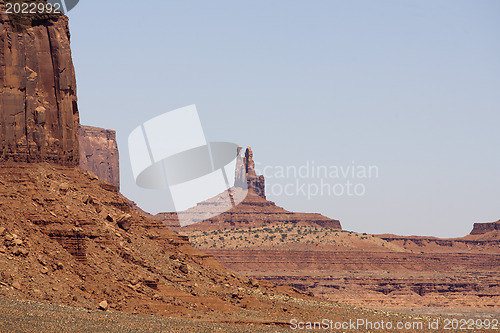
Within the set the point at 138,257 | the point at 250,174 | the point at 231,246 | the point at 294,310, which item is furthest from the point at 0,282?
the point at 250,174

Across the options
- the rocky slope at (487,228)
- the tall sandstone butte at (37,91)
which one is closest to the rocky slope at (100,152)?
the tall sandstone butte at (37,91)

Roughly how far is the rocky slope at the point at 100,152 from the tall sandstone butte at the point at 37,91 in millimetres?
72206

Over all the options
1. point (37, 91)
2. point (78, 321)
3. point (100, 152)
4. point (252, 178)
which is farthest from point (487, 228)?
point (78, 321)

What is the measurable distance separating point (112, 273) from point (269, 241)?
351 feet

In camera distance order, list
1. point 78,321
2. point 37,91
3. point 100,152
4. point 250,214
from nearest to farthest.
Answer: point 78,321 → point 37,91 → point 100,152 → point 250,214

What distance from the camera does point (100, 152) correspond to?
462 feet

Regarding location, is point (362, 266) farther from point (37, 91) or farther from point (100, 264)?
point (100, 264)

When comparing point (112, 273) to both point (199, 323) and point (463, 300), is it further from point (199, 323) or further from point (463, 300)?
point (463, 300)

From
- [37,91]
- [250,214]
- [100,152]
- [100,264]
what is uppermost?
[100,152]

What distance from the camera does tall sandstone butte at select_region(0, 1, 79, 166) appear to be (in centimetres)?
6041

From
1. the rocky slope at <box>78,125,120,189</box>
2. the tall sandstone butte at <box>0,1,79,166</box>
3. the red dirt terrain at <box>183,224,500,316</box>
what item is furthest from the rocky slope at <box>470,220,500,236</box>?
the tall sandstone butte at <box>0,1,79,166</box>

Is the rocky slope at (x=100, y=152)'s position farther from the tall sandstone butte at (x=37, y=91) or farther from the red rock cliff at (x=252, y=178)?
the tall sandstone butte at (x=37, y=91)

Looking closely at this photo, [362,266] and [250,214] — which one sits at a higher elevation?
[250,214]

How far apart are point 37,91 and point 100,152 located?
259ft
